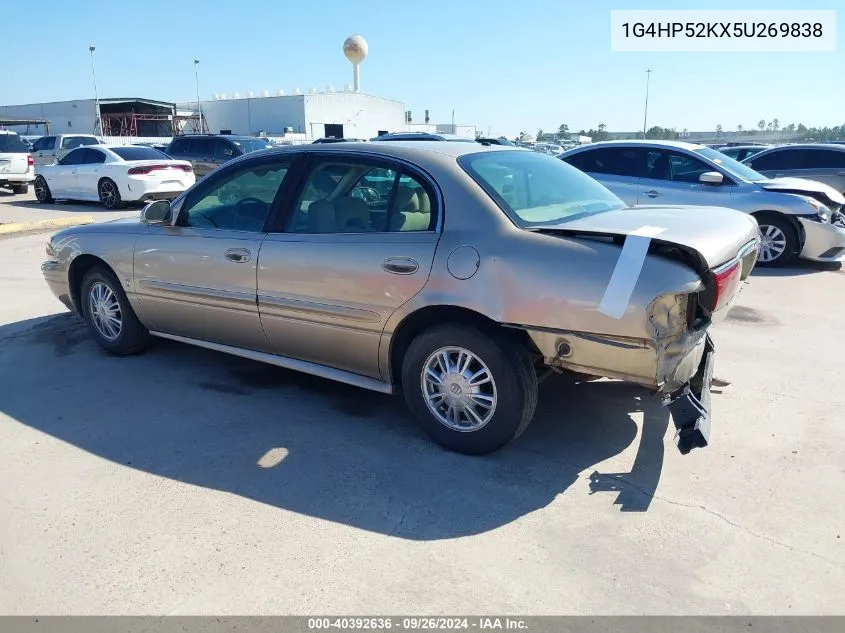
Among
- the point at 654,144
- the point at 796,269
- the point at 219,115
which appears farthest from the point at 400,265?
the point at 219,115

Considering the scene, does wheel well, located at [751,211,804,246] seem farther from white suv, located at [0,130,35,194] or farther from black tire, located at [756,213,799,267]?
white suv, located at [0,130,35,194]

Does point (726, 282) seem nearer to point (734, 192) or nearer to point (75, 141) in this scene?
point (734, 192)

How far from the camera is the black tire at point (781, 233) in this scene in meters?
8.60

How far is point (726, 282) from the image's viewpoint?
A: 10.6 ft

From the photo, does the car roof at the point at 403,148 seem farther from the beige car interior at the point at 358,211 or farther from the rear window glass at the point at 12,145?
the rear window glass at the point at 12,145

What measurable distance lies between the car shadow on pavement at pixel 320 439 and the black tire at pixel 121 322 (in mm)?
109

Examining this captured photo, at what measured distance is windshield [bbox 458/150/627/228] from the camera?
355 cm

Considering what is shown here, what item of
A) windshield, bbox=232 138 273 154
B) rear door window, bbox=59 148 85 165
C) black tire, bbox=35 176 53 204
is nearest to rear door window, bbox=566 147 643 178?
windshield, bbox=232 138 273 154

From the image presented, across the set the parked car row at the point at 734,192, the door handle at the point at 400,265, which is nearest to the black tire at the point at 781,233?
the parked car row at the point at 734,192

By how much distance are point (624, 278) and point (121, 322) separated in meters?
3.82

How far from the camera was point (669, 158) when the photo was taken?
9141 millimetres

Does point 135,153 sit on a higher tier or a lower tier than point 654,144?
higher

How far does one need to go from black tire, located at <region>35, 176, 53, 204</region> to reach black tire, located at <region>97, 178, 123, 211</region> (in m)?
2.09
